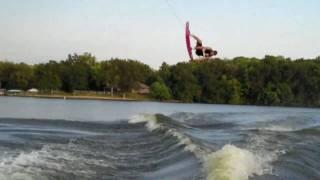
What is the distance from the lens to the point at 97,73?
412 feet

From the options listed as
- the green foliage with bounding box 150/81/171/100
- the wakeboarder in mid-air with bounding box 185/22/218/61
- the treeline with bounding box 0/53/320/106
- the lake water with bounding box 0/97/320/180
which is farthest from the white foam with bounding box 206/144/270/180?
the green foliage with bounding box 150/81/171/100

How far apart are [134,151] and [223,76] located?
328 ft

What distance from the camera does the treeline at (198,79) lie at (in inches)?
4476

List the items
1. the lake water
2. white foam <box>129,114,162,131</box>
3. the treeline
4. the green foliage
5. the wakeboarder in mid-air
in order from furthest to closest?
the green foliage
the treeline
white foam <box>129,114,162,131</box>
the wakeboarder in mid-air
the lake water

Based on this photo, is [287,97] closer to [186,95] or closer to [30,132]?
[186,95]

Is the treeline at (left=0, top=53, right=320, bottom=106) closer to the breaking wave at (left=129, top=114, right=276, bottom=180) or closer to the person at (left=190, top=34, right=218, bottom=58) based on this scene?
the person at (left=190, top=34, right=218, bottom=58)

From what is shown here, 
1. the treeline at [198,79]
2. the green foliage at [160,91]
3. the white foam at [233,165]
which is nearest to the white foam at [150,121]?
the white foam at [233,165]

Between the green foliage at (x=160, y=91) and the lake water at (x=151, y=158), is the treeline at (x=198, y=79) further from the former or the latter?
the lake water at (x=151, y=158)

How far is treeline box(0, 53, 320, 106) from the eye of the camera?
11369cm

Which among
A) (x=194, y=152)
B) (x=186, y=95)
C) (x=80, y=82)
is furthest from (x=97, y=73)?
(x=194, y=152)

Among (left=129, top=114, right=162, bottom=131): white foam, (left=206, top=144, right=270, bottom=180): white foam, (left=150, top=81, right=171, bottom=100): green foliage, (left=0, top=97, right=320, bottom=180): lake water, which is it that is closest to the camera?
(left=206, top=144, right=270, bottom=180): white foam

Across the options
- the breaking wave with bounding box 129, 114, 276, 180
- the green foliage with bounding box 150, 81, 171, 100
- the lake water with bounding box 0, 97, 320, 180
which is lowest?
the lake water with bounding box 0, 97, 320, 180

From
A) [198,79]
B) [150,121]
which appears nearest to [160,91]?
[198,79]

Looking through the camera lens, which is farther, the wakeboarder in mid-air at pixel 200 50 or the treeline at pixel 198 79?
the treeline at pixel 198 79
